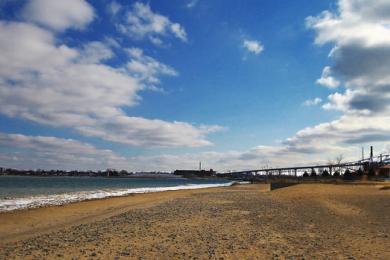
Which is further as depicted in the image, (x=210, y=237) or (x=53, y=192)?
(x=53, y=192)

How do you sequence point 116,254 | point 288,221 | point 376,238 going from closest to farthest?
point 116,254 → point 376,238 → point 288,221

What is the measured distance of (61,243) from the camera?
12.7 meters

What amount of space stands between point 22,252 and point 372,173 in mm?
87622

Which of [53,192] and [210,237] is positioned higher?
[210,237]

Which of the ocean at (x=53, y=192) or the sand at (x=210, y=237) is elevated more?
the sand at (x=210, y=237)

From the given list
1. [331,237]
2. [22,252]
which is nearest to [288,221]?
[331,237]

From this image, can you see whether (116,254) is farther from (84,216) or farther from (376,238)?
(84,216)

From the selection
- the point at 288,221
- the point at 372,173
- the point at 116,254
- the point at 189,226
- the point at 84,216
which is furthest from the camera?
the point at 372,173

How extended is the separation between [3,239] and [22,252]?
3.87 m

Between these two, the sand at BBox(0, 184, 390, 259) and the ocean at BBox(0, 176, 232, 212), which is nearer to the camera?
the sand at BBox(0, 184, 390, 259)

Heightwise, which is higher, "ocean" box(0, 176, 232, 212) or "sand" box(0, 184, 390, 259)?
"sand" box(0, 184, 390, 259)

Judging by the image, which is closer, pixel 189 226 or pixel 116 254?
→ pixel 116 254

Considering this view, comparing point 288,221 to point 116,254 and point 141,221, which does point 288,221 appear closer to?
point 141,221

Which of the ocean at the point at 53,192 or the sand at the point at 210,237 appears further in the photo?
the ocean at the point at 53,192
